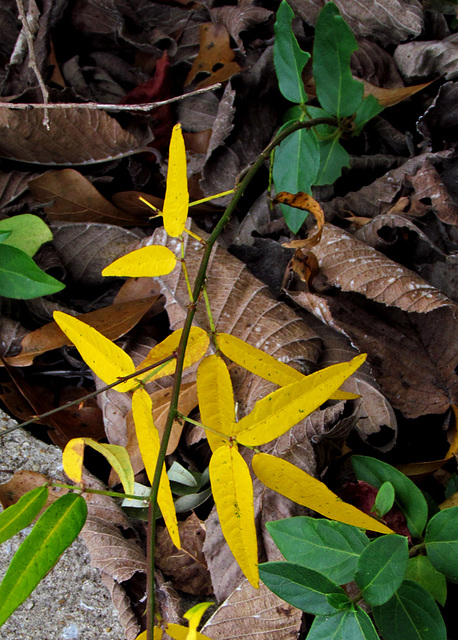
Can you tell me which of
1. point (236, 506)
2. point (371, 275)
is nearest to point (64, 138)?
point (371, 275)

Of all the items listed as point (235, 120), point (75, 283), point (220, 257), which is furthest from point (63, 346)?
point (235, 120)

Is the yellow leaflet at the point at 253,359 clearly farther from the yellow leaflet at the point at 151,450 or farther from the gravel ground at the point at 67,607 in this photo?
the gravel ground at the point at 67,607

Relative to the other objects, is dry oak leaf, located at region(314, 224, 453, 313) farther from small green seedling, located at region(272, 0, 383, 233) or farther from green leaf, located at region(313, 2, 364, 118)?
green leaf, located at region(313, 2, 364, 118)

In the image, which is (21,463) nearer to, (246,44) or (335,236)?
(335,236)

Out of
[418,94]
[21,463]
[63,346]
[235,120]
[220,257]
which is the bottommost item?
[21,463]

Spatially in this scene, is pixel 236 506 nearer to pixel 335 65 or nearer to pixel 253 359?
pixel 253 359

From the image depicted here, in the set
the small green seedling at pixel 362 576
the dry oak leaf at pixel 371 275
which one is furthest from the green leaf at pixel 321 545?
the dry oak leaf at pixel 371 275
